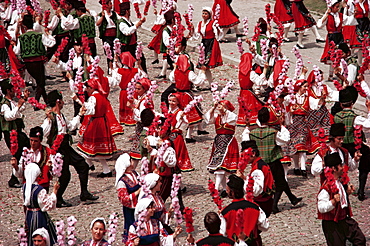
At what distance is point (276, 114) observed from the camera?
41.7 feet

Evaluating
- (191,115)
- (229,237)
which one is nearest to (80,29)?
(191,115)

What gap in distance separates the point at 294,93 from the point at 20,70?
6801 mm

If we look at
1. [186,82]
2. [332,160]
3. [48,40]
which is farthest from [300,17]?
[332,160]

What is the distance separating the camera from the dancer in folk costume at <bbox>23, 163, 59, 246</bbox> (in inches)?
393

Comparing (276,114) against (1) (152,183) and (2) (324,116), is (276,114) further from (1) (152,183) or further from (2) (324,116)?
(1) (152,183)

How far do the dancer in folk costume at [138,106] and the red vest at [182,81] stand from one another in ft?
3.20

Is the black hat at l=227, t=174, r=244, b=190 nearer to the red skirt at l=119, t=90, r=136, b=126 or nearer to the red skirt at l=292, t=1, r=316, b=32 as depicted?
the red skirt at l=119, t=90, r=136, b=126

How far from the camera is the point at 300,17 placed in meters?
19.3

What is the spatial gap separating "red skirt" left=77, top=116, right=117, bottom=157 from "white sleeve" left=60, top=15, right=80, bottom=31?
4.61 m

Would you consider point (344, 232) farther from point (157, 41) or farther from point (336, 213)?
point (157, 41)

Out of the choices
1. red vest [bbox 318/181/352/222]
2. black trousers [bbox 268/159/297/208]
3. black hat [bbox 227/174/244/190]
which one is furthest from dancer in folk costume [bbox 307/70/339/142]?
black hat [bbox 227/174/244/190]

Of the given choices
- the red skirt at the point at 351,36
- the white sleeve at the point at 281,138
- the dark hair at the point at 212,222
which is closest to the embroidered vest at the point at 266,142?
the white sleeve at the point at 281,138

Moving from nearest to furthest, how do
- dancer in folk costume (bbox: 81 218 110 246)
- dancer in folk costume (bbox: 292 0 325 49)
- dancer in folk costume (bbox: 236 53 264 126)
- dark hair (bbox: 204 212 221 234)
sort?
dark hair (bbox: 204 212 221 234), dancer in folk costume (bbox: 81 218 110 246), dancer in folk costume (bbox: 236 53 264 126), dancer in folk costume (bbox: 292 0 325 49)

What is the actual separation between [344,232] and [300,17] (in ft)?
33.8
